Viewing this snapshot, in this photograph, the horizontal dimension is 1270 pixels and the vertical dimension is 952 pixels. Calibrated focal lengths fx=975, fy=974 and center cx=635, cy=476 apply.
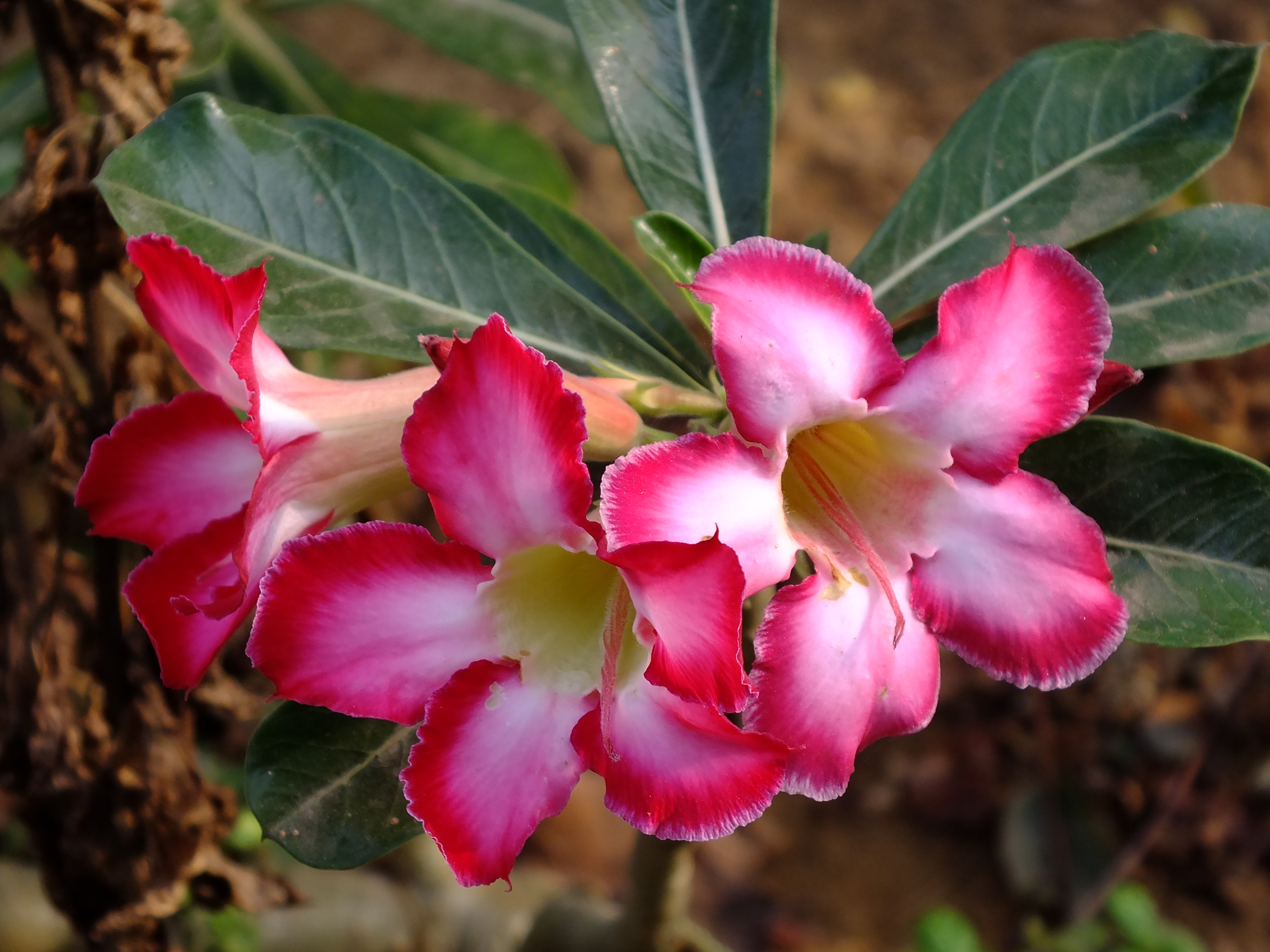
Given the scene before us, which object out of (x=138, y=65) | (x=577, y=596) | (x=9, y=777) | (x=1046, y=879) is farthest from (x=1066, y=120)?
(x=1046, y=879)

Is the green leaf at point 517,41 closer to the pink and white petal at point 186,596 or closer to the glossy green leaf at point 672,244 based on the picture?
the glossy green leaf at point 672,244

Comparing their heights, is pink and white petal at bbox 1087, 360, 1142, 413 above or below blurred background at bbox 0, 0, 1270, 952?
above

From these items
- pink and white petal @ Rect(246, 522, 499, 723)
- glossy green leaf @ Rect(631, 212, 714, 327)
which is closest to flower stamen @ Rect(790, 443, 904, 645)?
glossy green leaf @ Rect(631, 212, 714, 327)

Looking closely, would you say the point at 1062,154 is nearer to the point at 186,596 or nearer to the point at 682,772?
the point at 682,772

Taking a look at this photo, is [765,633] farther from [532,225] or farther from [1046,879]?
[1046,879]

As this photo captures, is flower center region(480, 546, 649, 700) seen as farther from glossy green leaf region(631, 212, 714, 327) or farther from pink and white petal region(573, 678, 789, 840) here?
glossy green leaf region(631, 212, 714, 327)

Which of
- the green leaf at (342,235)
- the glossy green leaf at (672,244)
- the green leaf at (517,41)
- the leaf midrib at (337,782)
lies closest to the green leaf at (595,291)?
the green leaf at (342,235)
